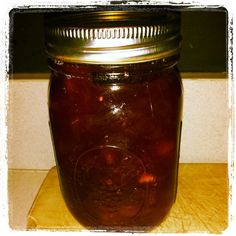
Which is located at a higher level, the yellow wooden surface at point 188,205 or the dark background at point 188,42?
the dark background at point 188,42

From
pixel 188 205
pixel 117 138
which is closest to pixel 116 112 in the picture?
pixel 117 138

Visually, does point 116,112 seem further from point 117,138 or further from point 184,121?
point 184,121

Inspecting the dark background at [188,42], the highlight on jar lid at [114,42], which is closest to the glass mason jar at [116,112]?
the highlight on jar lid at [114,42]

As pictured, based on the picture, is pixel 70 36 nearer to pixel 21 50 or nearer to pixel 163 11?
pixel 163 11

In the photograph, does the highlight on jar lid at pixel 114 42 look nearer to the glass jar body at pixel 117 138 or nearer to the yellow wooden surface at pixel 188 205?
the glass jar body at pixel 117 138

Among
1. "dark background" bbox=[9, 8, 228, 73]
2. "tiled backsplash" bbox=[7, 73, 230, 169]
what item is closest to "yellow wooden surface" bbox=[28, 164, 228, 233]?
"tiled backsplash" bbox=[7, 73, 230, 169]

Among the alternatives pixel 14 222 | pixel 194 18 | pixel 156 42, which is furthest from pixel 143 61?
pixel 14 222

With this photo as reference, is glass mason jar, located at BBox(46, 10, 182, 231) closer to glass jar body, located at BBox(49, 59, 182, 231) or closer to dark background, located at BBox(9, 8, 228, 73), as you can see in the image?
glass jar body, located at BBox(49, 59, 182, 231)

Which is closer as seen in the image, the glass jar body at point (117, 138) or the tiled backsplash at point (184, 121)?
the glass jar body at point (117, 138)
